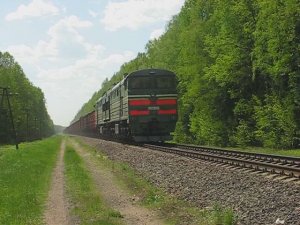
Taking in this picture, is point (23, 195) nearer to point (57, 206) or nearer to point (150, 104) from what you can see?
point (57, 206)

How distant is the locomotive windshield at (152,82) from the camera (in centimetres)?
3053

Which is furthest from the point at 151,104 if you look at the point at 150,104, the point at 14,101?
the point at 14,101

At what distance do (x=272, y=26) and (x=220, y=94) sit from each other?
10.2m

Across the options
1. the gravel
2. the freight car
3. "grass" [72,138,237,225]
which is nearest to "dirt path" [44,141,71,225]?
"grass" [72,138,237,225]

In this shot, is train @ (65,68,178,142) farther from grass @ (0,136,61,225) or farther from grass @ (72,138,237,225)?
grass @ (72,138,237,225)

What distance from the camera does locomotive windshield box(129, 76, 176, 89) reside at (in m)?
30.5

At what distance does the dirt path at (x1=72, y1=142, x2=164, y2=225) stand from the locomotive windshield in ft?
39.5

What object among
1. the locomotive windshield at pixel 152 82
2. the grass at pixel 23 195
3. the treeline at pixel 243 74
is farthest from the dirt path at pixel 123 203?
the treeline at pixel 243 74

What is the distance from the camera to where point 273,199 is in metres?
10.2

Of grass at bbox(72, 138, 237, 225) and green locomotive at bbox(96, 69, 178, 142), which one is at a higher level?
green locomotive at bbox(96, 69, 178, 142)

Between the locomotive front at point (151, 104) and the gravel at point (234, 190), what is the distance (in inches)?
445

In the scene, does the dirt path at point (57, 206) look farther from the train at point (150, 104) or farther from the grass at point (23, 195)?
the train at point (150, 104)

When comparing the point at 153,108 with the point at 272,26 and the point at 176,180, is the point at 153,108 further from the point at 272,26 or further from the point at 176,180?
the point at 176,180

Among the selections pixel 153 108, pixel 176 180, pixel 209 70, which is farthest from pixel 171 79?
pixel 176 180
